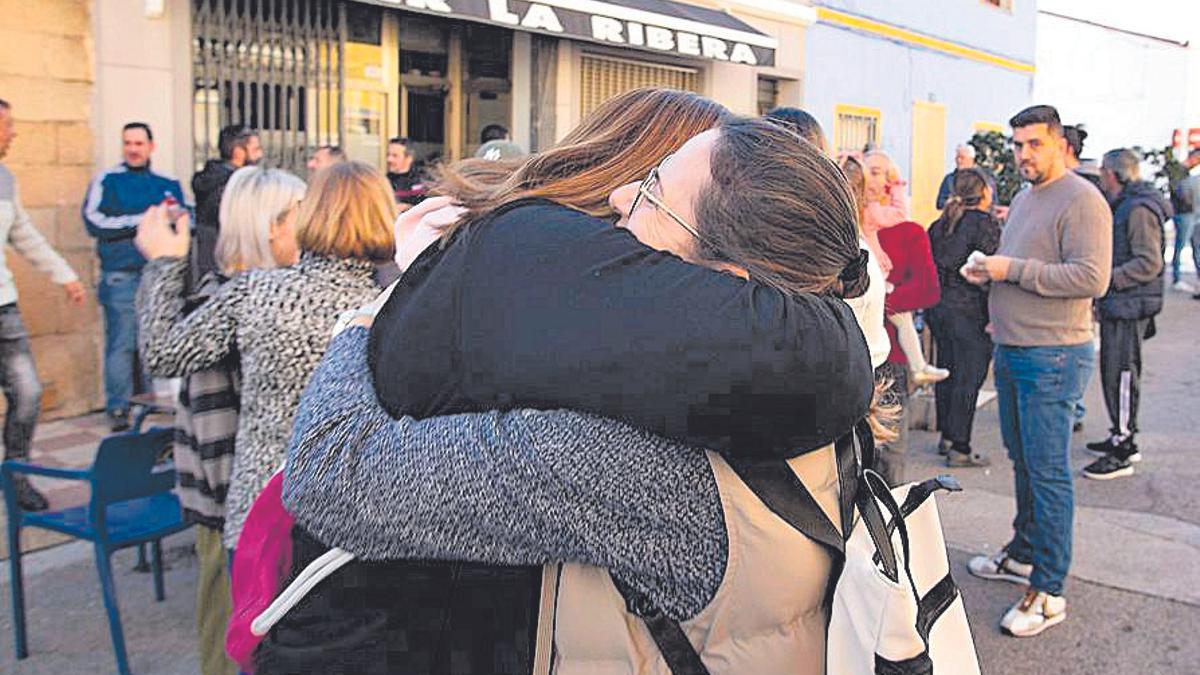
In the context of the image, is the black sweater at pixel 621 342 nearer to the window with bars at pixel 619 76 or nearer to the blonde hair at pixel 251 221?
the blonde hair at pixel 251 221

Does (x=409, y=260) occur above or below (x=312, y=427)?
above

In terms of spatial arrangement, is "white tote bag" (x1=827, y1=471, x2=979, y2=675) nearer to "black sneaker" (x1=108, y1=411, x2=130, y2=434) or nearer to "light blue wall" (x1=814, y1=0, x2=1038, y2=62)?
"black sneaker" (x1=108, y1=411, x2=130, y2=434)

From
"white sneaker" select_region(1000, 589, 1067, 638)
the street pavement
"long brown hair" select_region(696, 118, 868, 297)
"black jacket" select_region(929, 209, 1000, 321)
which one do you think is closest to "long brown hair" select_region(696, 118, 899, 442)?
"long brown hair" select_region(696, 118, 868, 297)

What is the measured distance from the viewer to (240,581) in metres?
1.50

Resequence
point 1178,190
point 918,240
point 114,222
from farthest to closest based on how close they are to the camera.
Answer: point 1178,190, point 114,222, point 918,240

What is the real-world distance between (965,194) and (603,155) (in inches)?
229

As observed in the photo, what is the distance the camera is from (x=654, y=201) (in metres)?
1.36

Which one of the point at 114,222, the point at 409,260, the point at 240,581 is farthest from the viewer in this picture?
the point at 114,222

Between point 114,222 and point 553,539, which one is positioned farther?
point 114,222

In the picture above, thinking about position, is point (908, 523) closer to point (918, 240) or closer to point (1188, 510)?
point (918, 240)

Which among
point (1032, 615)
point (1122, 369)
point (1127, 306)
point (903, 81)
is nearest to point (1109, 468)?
point (1122, 369)

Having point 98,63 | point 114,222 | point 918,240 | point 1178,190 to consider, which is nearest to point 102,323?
point 114,222

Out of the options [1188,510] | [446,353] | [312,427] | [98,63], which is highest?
[98,63]

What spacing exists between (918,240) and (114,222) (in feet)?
15.9
